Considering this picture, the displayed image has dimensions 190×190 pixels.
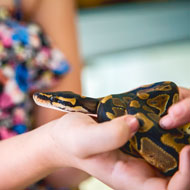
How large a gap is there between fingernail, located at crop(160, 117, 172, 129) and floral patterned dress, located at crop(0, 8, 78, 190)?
62 cm

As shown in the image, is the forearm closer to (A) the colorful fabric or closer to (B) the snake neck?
(B) the snake neck

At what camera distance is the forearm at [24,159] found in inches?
23.6

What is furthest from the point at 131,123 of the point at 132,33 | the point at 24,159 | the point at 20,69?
the point at 132,33

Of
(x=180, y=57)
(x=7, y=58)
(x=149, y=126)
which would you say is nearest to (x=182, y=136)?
(x=149, y=126)

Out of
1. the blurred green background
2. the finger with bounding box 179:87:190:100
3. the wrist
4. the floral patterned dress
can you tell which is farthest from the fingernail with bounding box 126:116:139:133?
the blurred green background

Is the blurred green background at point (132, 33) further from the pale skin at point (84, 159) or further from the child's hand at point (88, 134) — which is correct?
the child's hand at point (88, 134)

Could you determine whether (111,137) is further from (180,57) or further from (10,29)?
(180,57)

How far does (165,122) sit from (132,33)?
297cm

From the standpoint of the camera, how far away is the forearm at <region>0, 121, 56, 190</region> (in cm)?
60

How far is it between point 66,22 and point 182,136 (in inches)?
32.7

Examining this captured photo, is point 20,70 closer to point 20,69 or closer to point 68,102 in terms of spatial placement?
point 20,69

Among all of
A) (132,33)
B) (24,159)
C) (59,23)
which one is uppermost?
(59,23)

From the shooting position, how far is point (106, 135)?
1.45ft

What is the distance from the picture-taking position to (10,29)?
1.05 meters
